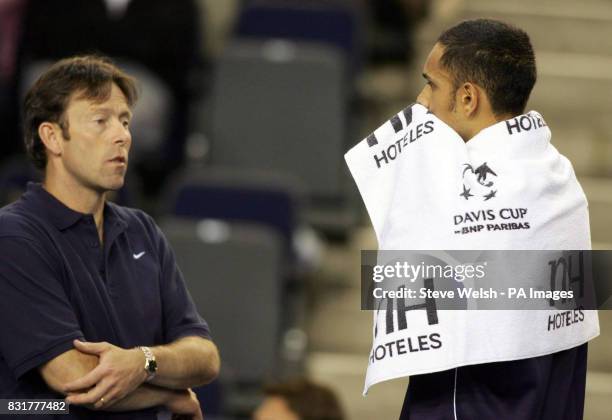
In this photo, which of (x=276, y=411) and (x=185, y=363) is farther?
(x=276, y=411)

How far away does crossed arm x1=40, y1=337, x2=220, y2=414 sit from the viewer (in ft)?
8.44

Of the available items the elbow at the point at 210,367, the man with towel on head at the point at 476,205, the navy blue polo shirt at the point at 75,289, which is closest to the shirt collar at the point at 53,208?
the navy blue polo shirt at the point at 75,289

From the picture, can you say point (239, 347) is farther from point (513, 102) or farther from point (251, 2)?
point (513, 102)

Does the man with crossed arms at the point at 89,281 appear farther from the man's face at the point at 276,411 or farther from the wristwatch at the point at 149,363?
the man's face at the point at 276,411

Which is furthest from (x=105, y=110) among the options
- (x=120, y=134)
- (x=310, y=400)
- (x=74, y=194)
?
(x=310, y=400)

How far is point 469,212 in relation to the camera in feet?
7.75

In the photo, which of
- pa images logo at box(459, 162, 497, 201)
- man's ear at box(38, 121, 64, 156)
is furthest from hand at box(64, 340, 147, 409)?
pa images logo at box(459, 162, 497, 201)

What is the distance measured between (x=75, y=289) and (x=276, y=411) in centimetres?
171

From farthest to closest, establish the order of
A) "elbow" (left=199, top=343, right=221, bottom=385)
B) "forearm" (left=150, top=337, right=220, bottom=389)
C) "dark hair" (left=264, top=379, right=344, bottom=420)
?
"dark hair" (left=264, top=379, right=344, bottom=420) → "elbow" (left=199, top=343, right=221, bottom=385) → "forearm" (left=150, top=337, right=220, bottom=389)

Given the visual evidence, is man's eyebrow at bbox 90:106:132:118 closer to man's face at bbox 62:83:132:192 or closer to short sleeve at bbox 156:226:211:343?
man's face at bbox 62:83:132:192

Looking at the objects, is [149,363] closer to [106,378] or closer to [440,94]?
[106,378]

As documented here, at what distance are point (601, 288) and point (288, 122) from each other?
13.0 ft

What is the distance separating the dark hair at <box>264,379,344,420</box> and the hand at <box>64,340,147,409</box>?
1.65m

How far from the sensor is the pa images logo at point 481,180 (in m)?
2.37
